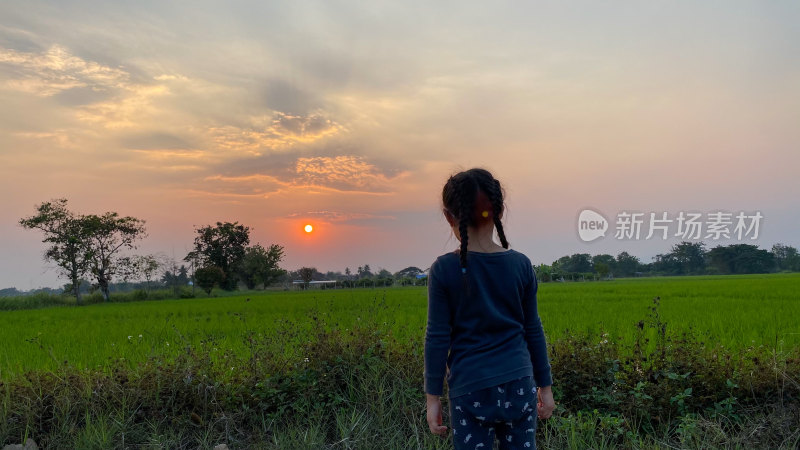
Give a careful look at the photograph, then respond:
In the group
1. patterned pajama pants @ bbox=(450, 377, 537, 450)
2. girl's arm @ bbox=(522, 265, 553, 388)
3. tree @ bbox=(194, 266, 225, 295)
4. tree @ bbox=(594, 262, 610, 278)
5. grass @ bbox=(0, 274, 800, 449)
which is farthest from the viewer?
Answer: tree @ bbox=(594, 262, 610, 278)

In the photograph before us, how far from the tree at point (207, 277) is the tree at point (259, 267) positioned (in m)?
4.49

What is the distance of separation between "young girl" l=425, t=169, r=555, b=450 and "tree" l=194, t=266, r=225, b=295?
126 feet

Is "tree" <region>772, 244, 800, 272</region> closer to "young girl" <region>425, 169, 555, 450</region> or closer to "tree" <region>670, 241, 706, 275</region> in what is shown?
"tree" <region>670, 241, 706, 275</region>

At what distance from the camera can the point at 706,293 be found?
1580cm

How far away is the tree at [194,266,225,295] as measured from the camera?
127 feet

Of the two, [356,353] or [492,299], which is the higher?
[492,299]

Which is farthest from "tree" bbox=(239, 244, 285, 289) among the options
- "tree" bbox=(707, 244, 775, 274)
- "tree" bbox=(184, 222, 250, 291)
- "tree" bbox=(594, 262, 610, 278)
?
"tree" bbox=(707, 244, 775, 274)

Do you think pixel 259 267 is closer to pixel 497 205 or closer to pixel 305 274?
pixel 305 274

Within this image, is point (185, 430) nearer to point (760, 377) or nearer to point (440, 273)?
point (440, 273)

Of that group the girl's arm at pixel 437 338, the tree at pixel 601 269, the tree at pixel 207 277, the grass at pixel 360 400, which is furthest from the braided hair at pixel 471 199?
the tree at pixel 601 269

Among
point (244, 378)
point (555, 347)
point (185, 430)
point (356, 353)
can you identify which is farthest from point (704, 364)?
point (185, 430)

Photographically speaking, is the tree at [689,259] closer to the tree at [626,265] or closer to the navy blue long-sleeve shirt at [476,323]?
the tree at [626,265]

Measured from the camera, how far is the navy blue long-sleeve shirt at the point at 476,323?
193 cm

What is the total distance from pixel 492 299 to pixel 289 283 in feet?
147
